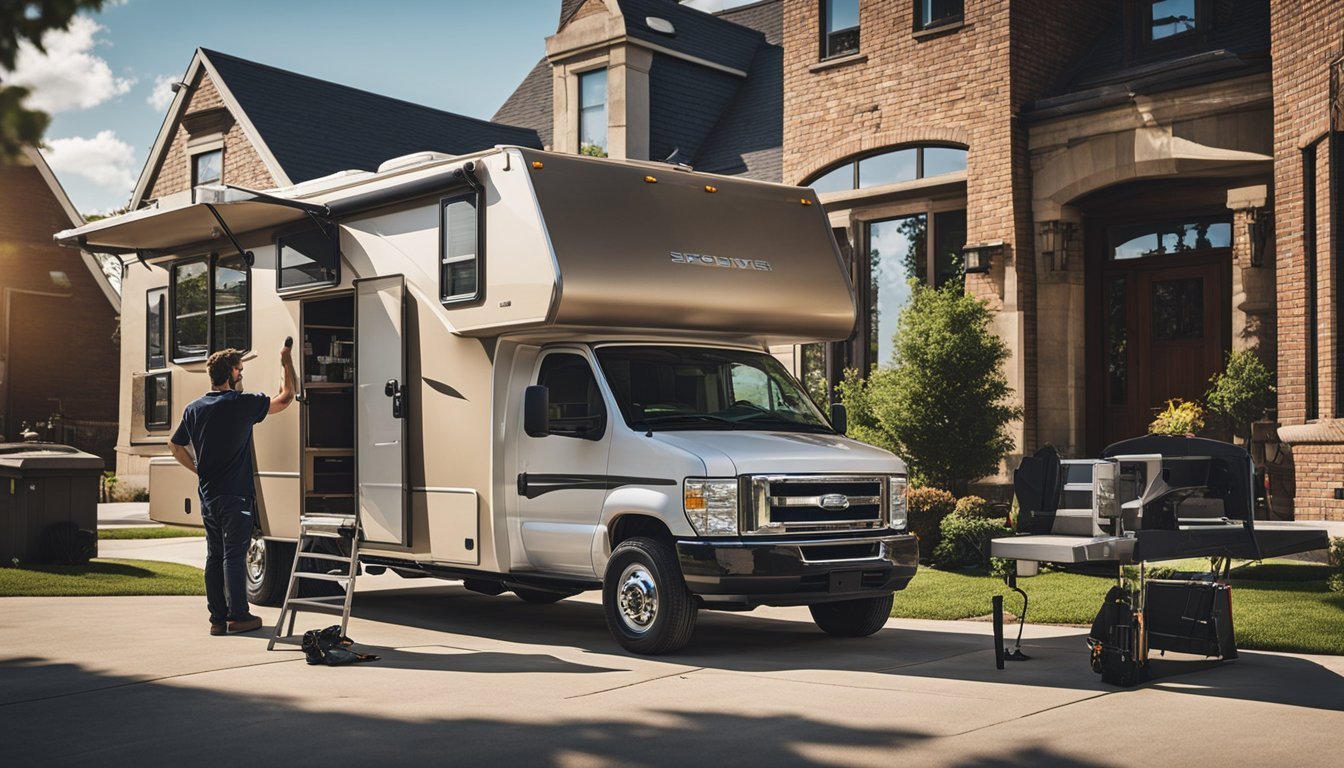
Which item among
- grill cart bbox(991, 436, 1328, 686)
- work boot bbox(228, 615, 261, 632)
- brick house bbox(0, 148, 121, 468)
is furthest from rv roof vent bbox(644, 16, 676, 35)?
grill cart bbox(991, 436, 1328, 686)

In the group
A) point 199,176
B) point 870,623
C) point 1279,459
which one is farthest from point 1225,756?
point 199,176

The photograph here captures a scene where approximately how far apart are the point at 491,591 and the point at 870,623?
14.3 feet

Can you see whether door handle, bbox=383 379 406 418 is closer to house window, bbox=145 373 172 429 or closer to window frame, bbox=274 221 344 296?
window frame, bbox=274 221 344 296

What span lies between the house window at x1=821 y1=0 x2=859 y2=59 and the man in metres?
13.2

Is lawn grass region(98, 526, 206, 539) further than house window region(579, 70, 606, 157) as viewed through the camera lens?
No

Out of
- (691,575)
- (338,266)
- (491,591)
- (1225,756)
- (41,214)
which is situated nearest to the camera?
(1225,756)

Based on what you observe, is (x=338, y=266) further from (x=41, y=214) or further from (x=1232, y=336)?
(x=41, y=214)

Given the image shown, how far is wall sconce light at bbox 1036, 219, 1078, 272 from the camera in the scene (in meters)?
19.0

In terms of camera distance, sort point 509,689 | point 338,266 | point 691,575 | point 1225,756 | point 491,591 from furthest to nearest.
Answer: point 491,591
point 338,266
point 691,575
point 509,689
point 1225,756

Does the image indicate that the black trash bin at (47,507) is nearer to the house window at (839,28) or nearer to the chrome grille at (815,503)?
the chrome grille at (815,503)

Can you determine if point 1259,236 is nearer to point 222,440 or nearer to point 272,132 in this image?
point 222,440

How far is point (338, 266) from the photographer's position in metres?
11.6

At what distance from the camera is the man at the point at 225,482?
10.5 m

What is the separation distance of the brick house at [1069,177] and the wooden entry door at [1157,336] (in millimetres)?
25
